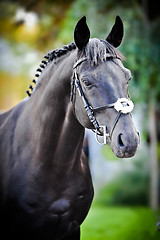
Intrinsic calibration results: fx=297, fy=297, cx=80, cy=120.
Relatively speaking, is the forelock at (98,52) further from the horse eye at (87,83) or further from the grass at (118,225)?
the grass at (118,225)

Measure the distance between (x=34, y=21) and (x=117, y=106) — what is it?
7.87 metres

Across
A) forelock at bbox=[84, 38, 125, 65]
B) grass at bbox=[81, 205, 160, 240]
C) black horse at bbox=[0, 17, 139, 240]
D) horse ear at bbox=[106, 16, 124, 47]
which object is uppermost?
horse ear at bbox=[106, 16, 124, 47]

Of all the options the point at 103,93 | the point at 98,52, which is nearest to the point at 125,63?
the point at 98,52

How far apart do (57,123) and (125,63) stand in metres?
4.74

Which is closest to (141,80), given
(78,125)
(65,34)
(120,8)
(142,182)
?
(120,8)

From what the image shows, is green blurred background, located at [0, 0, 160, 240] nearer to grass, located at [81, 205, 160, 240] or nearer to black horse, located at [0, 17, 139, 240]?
grass, located at [81, 205, 160, 240]

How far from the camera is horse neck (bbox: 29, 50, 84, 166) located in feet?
7.63

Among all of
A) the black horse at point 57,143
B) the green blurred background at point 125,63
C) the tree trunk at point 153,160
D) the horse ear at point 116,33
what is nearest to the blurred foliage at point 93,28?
Answer: the green blurred background at point 125,63

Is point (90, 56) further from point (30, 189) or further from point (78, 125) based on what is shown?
point (30, 189)

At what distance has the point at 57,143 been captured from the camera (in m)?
2.41

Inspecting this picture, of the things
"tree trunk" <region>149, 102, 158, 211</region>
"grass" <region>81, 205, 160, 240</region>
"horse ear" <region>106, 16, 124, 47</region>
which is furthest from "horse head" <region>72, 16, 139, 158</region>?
"tree trunk" <region>149, 102, 158, 211</region>

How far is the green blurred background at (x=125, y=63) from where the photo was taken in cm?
726

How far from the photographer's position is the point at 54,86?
237 centimetres

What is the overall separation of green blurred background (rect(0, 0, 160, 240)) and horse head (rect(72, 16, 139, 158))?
4234 millimetres
